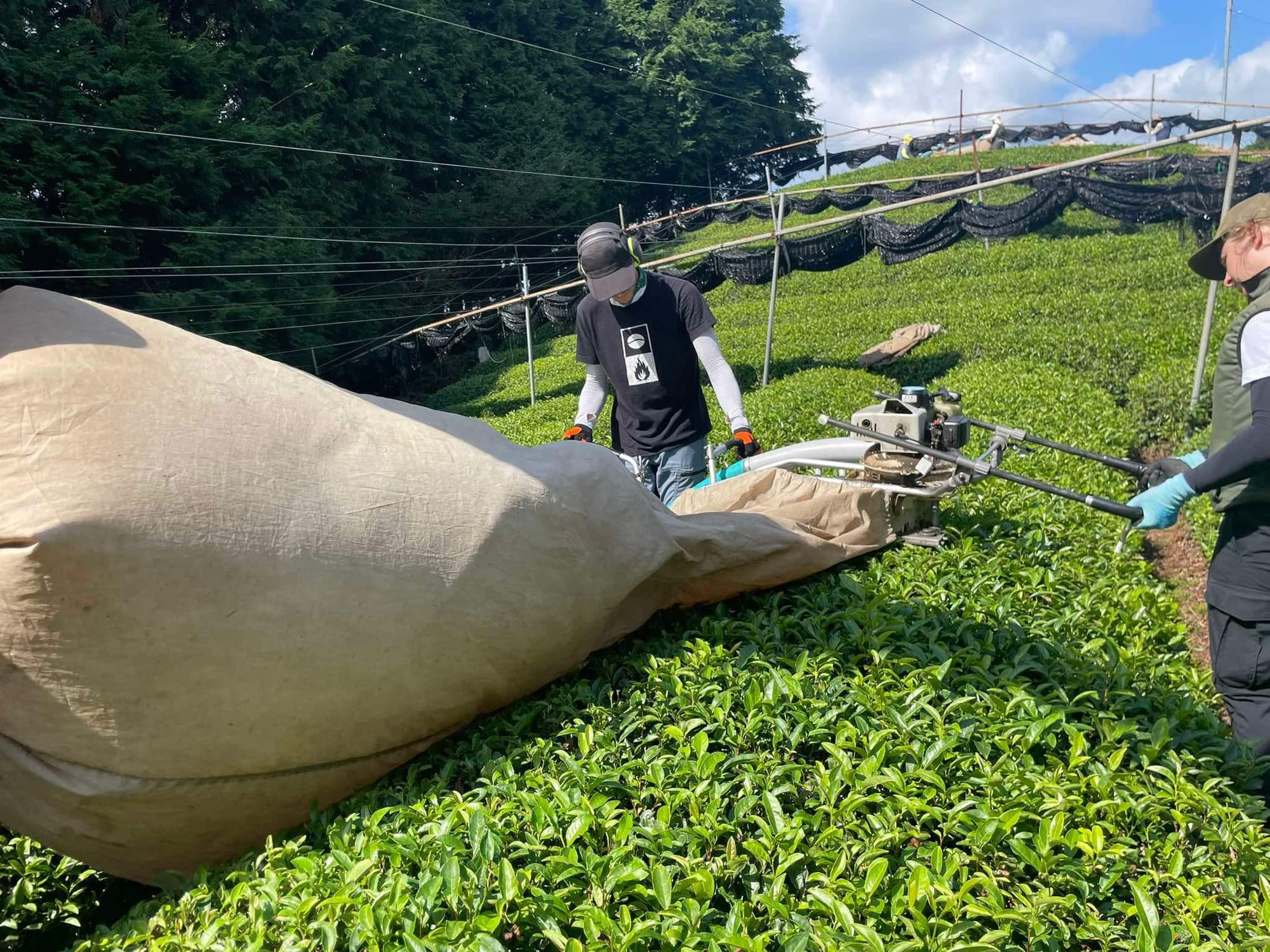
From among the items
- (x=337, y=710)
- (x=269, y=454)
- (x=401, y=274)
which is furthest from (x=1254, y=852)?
A: (x=401, y=274)

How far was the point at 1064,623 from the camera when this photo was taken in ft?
10.6

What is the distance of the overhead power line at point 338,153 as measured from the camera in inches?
632

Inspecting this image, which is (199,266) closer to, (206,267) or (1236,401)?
(206,267)

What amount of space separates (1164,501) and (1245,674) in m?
0.66

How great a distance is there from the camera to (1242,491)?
306 centimetres

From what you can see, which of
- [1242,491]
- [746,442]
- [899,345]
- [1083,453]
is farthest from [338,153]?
[1242,491]

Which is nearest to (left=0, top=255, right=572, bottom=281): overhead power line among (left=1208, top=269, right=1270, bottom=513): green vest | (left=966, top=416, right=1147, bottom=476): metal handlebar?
(left=966, top=416, right=1147, bottom=476): metal handlebar

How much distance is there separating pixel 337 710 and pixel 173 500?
2.29 ft

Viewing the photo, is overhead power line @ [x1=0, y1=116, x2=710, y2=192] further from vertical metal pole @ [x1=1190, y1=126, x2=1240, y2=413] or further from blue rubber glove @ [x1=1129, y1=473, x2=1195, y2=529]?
blue rubber glove @ [x1=1129, y1=473, x2=1195, y2=529]

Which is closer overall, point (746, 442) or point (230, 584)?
point (230, 584)

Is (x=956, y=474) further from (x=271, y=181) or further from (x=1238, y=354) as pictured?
(x=271, y=181)

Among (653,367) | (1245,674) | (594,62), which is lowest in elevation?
(1245,674)

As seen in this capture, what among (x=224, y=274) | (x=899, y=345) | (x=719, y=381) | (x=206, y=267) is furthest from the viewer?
(x=224, y=274)

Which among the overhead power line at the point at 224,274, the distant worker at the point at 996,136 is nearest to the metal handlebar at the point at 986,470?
the overhead power line at the point at 224,274
